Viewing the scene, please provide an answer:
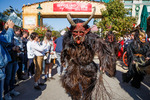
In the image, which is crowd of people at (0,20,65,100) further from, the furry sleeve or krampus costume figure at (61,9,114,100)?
the furry sleeve

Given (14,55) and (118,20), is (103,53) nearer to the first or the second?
(14,55)

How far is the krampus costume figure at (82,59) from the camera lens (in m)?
2.28

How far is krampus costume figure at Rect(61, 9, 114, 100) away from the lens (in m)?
2.28

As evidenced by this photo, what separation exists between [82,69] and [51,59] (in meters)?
2.88

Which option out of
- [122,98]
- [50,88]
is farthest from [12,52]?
[122,98]

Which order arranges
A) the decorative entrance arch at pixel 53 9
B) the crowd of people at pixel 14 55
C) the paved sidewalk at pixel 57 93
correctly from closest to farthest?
the crowd of people at pixel 14 55 < the paved sidewalk at pixel 57 93 < the decorative entrance arch at pixel 53 9

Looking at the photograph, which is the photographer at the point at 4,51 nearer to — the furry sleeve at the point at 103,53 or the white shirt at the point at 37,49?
the white shirt at the point at 37,49

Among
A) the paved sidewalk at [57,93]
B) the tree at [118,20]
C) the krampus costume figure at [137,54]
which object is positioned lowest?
the paved sidewalk at [57,93]

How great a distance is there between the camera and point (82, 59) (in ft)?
8.05

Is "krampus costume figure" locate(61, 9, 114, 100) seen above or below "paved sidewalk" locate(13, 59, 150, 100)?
above

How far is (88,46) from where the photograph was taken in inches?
94.0

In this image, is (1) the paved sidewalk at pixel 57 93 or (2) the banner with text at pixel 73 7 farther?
(2) the banner with text at pixel 73 7

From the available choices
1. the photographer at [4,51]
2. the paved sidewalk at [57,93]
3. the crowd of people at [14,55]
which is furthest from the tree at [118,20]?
the photographer at [4,51]

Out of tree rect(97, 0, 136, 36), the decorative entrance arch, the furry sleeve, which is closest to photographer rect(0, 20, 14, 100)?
the furry sleeve
